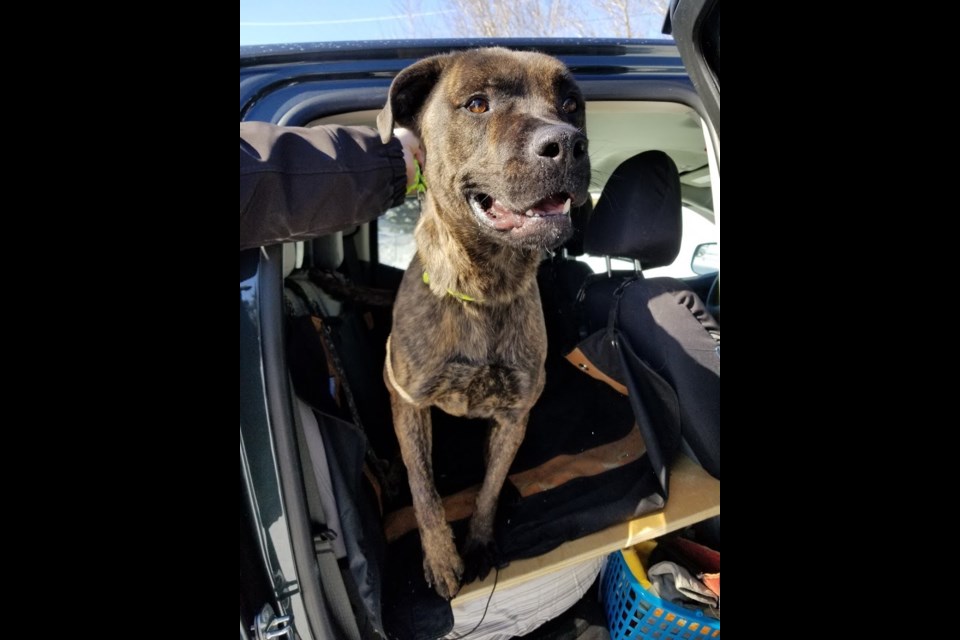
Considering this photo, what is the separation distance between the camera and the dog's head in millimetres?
1603

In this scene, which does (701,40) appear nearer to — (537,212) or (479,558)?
(537,212)

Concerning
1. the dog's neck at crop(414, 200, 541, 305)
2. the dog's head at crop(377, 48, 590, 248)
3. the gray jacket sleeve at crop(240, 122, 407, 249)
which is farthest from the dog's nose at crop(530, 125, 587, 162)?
the gray jacket sleeve at crop(240, 122, 407, 249)

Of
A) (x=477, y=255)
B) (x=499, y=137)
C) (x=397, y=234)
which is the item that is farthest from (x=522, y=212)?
(x=397, y=234)

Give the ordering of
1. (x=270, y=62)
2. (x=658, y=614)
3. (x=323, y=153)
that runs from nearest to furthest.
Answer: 1. (x=323, y=153)
2. (x=270, y=62)
3. (x=658, y=614)

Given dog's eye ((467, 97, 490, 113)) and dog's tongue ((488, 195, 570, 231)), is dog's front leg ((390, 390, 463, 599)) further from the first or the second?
dog's eye ((467, 97, 490, 113))

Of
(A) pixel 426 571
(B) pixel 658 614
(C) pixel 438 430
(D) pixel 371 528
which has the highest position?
(C) pixel 438 430

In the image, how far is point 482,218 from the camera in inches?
71.9

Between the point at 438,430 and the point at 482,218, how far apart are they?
1705 mm

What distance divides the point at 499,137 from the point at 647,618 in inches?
83.7

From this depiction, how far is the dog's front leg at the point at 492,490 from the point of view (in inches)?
90.0

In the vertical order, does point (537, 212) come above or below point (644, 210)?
below

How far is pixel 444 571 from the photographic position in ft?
7.06
